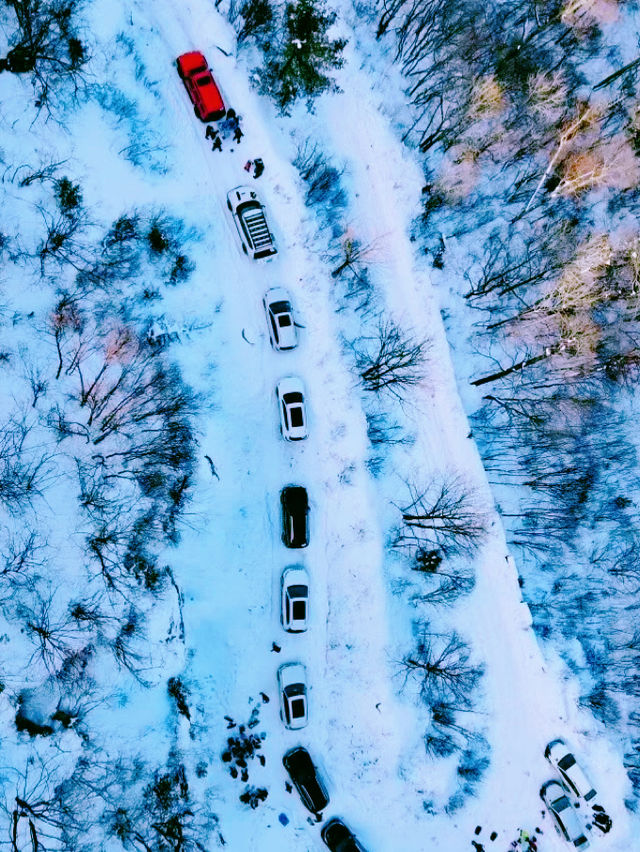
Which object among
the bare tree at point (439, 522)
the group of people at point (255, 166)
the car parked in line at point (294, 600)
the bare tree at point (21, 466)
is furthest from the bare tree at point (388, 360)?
the bare tree at point (21, 466)

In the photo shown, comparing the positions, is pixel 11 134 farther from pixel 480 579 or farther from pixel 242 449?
pixel 480 579

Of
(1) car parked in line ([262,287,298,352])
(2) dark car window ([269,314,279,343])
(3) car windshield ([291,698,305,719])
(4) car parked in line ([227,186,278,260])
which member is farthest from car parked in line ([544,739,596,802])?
(4) car parked in line ([227,186,278,260])

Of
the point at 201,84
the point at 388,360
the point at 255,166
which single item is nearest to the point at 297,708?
the point at 388,360

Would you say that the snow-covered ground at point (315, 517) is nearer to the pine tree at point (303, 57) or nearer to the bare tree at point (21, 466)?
the pine tree at point (303, 57)

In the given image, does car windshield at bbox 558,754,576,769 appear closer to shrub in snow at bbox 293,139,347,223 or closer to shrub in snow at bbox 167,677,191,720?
shrub in snow at bbox 167,677,191,720

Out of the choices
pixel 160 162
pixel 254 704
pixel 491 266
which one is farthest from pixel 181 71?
pixel 254 704

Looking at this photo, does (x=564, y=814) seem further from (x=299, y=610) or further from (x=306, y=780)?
(x=299, y=610)
